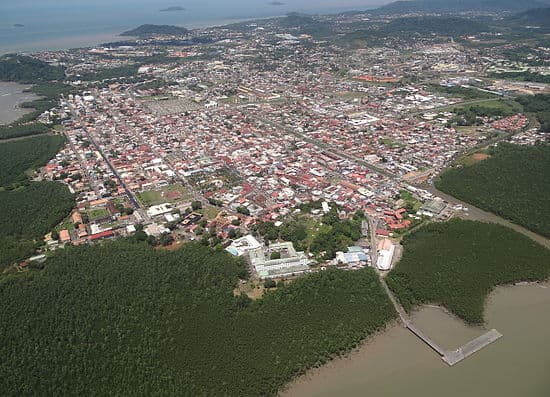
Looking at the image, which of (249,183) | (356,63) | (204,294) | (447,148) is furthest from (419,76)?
(204,294)

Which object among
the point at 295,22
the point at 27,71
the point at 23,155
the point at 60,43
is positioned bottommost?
the point at 23,155

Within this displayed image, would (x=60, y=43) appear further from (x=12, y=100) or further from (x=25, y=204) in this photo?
(x=25, y=204)

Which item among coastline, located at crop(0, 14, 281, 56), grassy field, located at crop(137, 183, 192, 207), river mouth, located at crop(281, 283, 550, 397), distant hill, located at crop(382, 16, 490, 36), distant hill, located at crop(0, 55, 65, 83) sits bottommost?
river mouth, located at crop(281, 283, 550, 397)

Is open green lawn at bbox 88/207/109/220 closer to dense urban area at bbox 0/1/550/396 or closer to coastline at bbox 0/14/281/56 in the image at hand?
dense urban area at bbox 0/1/550/396

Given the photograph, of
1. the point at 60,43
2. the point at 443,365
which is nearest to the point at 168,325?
the point at 443,365

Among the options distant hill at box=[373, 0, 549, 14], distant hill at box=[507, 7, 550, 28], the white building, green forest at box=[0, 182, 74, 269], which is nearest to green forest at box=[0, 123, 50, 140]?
green forest at box=[0, 182, 74, 269]

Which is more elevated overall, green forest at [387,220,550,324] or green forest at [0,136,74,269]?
green forest at [0,136,74,269]

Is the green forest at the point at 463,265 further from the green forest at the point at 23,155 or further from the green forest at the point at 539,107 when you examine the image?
the green forest at the point at 23,155
